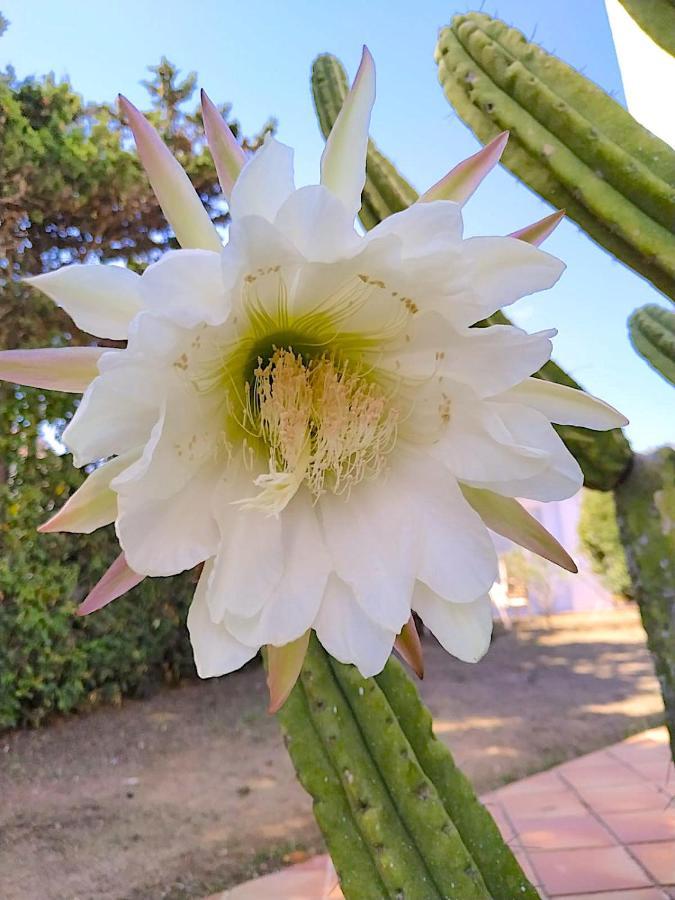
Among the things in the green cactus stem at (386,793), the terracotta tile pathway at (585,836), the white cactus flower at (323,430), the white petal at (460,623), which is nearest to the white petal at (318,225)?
the white cactus flower at (323,430)

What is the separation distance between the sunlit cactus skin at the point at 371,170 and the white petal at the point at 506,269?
0.47 meters

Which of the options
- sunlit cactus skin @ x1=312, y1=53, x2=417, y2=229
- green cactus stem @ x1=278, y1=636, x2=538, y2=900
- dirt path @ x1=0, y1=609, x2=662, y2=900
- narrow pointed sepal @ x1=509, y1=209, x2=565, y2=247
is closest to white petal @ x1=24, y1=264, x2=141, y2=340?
narrow pointed sepal @ x1=509, y1=209, x2=565, y2=247

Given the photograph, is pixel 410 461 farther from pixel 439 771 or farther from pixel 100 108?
pixel 100 108

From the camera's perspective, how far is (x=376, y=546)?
0.40 meters

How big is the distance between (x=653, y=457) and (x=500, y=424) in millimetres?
590

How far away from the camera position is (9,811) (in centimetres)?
195

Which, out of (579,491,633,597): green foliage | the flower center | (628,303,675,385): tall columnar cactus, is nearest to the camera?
the flower center

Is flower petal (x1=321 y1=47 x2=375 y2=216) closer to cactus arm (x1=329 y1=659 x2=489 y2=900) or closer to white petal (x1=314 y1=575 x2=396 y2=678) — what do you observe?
white petal (x1=314 y1=575 x2=396 y2=678)

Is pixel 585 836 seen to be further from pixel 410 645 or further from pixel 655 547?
pixel 410 645

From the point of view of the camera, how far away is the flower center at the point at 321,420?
17.5 inches

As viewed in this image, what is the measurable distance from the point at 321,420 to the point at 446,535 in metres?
0.13

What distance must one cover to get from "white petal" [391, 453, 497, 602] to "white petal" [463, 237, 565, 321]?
0.36ft

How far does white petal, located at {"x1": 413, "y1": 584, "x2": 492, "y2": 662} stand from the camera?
15.0 inches

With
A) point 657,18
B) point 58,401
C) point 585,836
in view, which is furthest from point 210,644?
point 58,401
